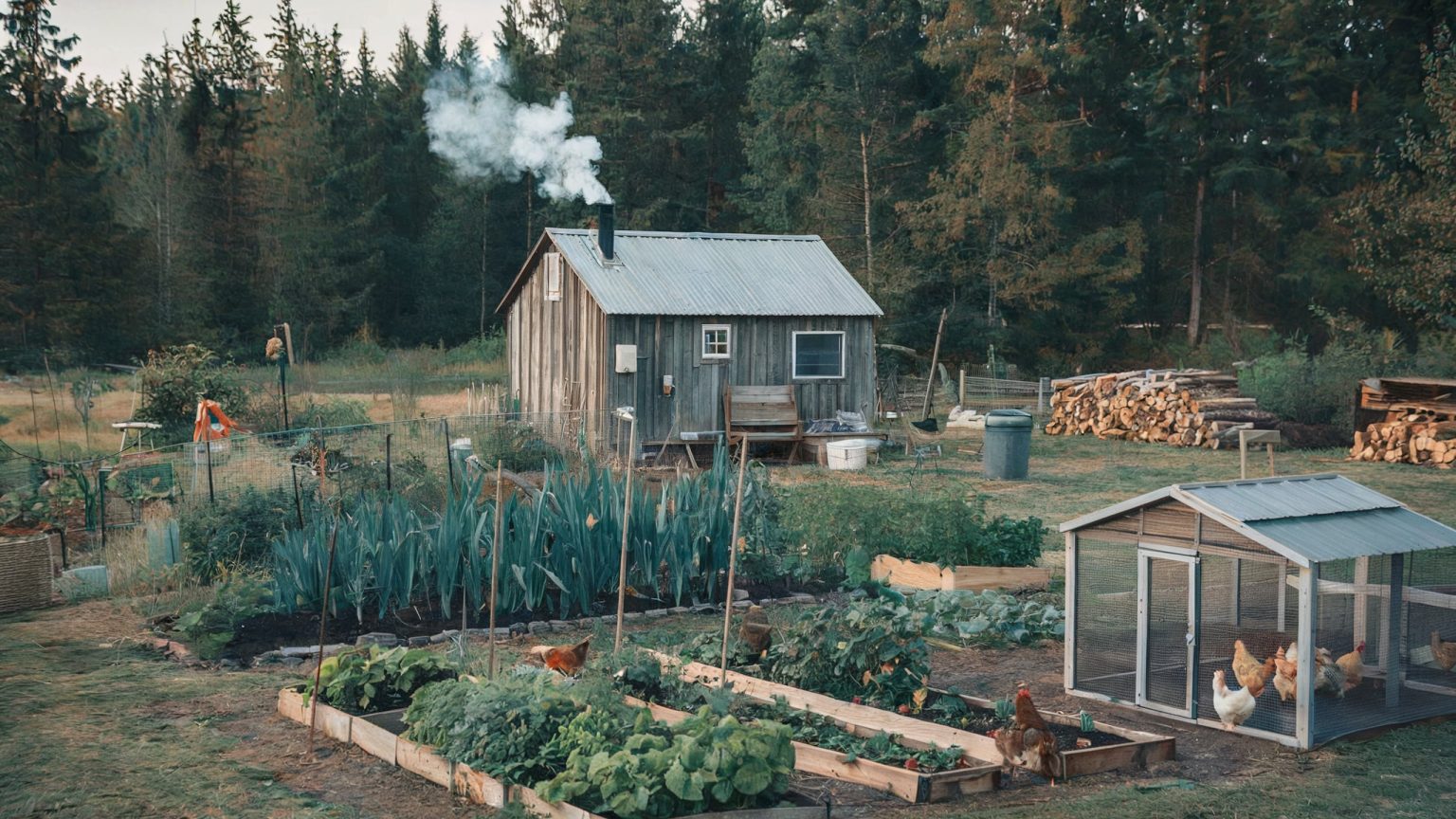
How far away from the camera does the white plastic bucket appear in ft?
63.0

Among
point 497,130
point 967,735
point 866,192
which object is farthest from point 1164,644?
point 497,130

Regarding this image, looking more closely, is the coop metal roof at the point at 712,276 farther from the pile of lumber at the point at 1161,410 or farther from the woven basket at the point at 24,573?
the woven basket at the point at 24,573

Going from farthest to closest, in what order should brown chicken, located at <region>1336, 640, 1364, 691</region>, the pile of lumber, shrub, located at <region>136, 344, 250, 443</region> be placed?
the pile of lumber
shrub, located at <region>136, 344, 250, 443</region>
brown chicken, located at <region>1336, 640, 1364, 691</region>

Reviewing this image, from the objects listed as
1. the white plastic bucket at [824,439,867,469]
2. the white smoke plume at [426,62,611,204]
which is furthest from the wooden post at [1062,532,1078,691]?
the white smoke plume at [426,62,611,204]

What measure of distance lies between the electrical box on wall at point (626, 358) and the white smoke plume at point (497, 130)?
15000mm

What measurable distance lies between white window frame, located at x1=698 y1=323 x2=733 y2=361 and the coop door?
1313cm

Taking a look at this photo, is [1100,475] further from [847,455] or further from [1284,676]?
[1284,676]

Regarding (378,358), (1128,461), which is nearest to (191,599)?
(1128,461)

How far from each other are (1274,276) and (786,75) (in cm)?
1588

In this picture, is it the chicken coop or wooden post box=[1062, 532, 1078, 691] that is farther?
wooden post box=[1062, 532, 1078, 691]

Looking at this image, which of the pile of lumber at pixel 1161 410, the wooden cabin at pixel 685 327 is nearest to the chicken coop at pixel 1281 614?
the wooden cabin at pixel 685 327

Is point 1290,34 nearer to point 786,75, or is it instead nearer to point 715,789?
point 786,75

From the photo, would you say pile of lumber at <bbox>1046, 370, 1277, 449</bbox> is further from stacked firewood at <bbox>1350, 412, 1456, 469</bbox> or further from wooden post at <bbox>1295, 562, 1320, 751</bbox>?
wooden post at <bbox>1295, 562, 1320, 751</bbox>

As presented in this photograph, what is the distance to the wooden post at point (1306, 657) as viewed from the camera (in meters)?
6.47
